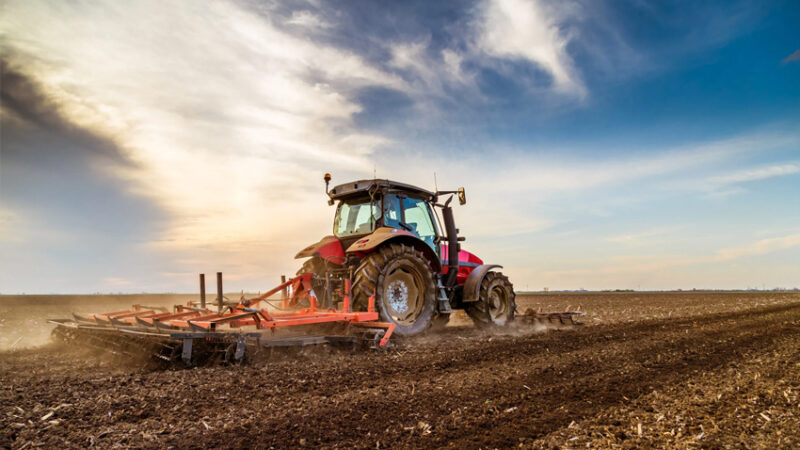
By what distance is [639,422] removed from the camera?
12.2 ft

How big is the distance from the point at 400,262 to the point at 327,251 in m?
1.23

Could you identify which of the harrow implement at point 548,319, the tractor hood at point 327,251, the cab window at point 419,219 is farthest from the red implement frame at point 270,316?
the harrow implement at point 548,319

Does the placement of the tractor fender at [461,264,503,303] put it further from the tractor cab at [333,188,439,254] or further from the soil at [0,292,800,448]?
the soil at [0,292,800,448]

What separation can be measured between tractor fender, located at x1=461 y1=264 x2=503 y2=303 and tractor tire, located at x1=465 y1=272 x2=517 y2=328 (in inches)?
8.8

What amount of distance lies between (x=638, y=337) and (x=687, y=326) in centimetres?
269

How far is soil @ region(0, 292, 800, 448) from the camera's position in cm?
340

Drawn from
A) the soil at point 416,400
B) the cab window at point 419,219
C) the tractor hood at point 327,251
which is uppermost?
the cab window at point 419,219

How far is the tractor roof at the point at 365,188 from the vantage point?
8.13 m

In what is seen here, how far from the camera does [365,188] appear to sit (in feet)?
26.8

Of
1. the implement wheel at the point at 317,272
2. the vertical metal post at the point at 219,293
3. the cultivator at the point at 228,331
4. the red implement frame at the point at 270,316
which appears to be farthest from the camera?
the implement wheel at the point at 317,272

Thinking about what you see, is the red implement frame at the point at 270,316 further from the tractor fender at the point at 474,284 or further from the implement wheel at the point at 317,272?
the tractor fender at the point at 474,284

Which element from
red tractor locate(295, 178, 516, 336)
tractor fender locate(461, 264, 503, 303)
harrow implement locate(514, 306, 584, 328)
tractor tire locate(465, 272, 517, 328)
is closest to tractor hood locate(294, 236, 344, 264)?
red tractor locate(295, 178, 516, 336)

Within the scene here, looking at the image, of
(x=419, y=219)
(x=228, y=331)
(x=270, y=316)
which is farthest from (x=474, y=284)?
(x=228, y=331)

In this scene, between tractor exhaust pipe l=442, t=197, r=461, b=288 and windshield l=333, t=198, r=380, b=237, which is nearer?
windshield l=333, t=198, r=380, b=237
